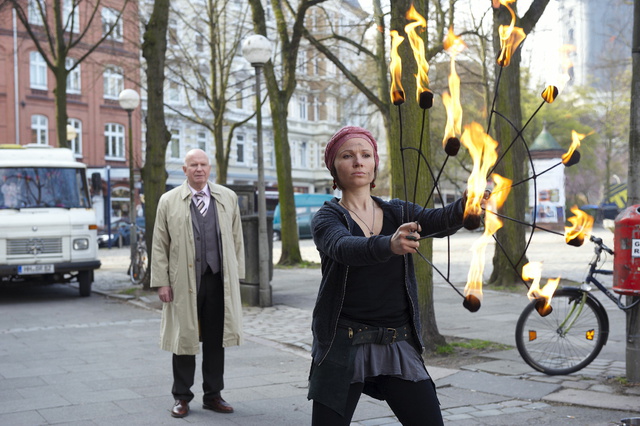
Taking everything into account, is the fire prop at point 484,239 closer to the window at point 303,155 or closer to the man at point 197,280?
the man at point 197,280

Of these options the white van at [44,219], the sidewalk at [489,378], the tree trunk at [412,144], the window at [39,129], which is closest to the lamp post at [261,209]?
the sidewalk at [489,378]

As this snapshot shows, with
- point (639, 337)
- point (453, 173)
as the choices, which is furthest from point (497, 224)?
point (453, 173)

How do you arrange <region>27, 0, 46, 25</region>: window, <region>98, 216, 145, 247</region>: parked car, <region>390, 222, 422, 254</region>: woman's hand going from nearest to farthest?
<region>390, 222, 422, 254</region>: woman's hand → <region>27, 0, 46, 25</region>: window → <region>98, 216, 145, 247</region>: parked car

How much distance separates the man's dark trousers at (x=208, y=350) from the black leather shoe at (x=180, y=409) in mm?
37

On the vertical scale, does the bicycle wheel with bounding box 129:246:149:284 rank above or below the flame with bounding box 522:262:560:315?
below

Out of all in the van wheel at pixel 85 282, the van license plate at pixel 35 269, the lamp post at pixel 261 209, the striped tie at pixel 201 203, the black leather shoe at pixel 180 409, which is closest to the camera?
the black leather shoe at pixel 180 409

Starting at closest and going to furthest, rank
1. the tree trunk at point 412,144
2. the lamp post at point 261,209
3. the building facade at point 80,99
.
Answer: the tree trunk at point 412,144, the lamp post at point 261,209, the building facade at point 80,99

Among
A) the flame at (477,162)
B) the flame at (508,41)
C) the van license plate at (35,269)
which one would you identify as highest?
the flame at (508,41)

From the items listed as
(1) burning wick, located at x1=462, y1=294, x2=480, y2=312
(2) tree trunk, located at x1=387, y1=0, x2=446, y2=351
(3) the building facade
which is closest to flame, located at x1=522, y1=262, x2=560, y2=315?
(1) burning wick, located at x1=462, y1=294, x2=480, y2=312

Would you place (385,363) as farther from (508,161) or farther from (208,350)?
(508,161)

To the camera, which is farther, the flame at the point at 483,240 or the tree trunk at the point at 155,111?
the tree trunk at the point at 155,111

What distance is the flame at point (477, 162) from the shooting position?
9.73 ft

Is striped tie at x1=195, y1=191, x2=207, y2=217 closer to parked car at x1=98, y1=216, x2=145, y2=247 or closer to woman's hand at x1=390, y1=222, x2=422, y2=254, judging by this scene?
woman's hand at x1=390, y1=222, x2=422, y2=254

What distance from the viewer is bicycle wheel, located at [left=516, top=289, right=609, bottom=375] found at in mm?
7168
